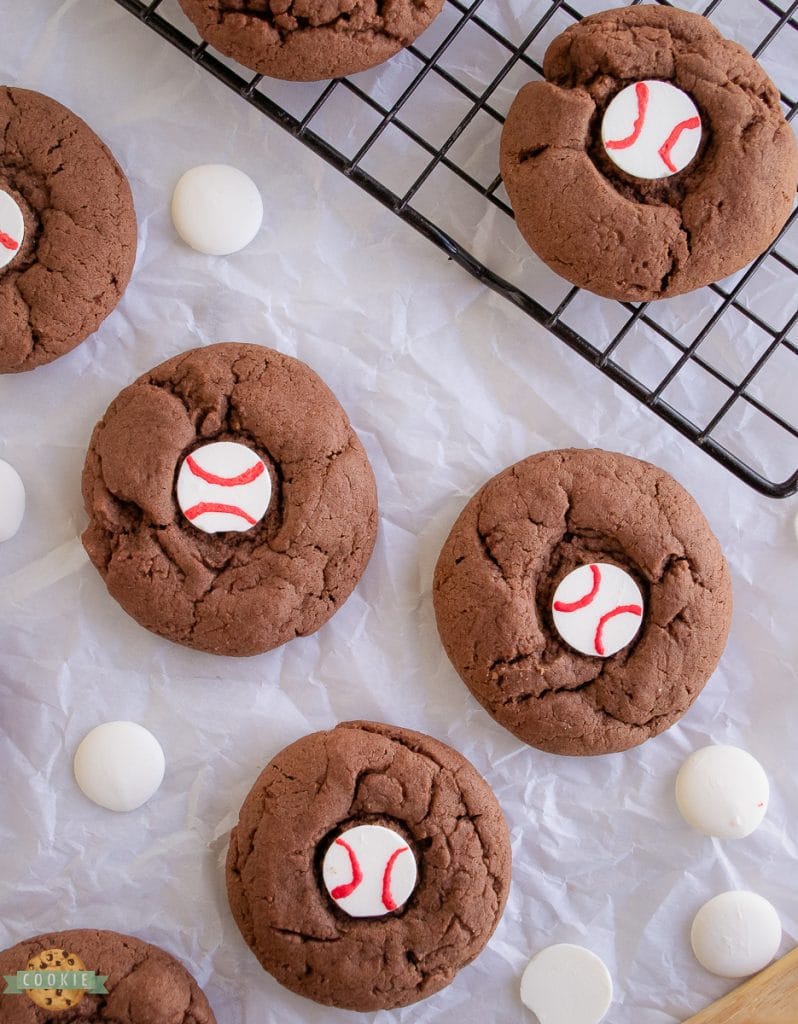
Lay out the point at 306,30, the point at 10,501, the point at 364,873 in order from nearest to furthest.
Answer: the point at 306,30
the point at 364,873
the point at 10,501

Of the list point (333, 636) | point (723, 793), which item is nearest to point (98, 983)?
point (333, 636)

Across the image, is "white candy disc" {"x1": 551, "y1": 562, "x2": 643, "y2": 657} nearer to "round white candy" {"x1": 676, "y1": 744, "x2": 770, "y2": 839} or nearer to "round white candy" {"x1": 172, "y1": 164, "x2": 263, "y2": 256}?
"round white candy" {"x1": 676, "y1": 744, "x2": 770, "y2": 839}

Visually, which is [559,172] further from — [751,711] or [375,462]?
[751,711]

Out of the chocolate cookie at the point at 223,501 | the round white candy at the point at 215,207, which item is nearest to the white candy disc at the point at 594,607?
the chocolate cookie at the point at 223,501

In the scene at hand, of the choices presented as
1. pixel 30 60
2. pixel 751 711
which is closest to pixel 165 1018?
pixel 751 711

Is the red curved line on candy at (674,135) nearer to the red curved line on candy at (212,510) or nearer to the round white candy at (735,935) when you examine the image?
the red curved line on candy at (212,510)

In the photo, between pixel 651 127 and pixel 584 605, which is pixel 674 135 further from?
pixel 584 605

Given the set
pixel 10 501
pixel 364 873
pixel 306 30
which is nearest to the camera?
pixel 306 30
